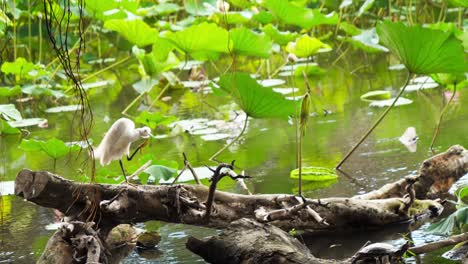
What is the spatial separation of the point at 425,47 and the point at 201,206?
76 cm

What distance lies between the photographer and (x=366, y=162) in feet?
8.70

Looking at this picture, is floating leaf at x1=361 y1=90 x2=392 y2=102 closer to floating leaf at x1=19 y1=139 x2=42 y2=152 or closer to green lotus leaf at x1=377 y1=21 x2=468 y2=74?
green lotus leaf at x1=377 y1=21 x2=468 y2=74

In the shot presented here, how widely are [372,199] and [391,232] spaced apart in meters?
0.13

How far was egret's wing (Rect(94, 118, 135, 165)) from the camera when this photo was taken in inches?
85.7

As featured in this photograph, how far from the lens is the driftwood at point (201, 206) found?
1875 mm

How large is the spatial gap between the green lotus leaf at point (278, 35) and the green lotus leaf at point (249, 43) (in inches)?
31.3

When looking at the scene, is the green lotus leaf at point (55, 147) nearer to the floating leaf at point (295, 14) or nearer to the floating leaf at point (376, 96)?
the floating leaf at point (376, 96)

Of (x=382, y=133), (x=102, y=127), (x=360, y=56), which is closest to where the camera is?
(x=382, y=133)

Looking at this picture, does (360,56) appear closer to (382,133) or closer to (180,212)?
(382,133)

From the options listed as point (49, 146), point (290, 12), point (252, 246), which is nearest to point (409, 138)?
point (49, 146)

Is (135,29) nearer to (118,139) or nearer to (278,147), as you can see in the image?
(278,147)

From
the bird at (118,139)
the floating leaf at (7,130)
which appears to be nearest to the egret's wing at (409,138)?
the bird at (118,139)

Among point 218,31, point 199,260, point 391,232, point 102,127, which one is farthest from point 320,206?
point 102,127

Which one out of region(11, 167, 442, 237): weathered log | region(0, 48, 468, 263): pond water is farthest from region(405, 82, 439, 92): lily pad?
region(11, 167, 442, 237): weathered log
